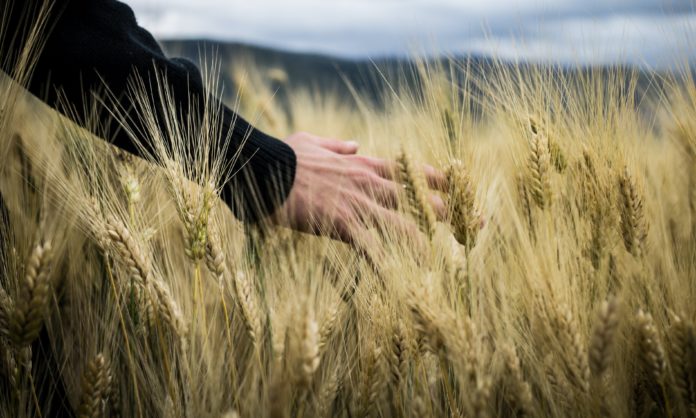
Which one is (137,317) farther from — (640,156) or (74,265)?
(640,156)

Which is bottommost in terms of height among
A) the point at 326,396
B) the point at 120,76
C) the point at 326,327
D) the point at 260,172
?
the point at 326,396

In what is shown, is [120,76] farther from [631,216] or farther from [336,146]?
[631,216]

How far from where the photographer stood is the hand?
3.71 feet

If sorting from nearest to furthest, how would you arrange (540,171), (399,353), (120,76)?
1. (399,353)
2. (540,171)
3. (120,76)

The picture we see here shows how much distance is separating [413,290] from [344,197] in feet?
1.50

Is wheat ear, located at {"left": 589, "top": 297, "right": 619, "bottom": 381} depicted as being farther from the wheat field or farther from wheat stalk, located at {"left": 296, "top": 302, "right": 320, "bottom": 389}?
wheat stalk, located at {"left": 296, "top": 302, "right": 320, "bottom": 389}

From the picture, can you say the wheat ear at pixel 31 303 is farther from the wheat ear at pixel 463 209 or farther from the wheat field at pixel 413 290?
the wheat ear at pixel 463 209

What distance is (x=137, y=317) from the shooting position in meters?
1.14

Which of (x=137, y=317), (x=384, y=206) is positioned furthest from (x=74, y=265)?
(x=384, y=206)

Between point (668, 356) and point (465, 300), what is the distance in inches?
13.2

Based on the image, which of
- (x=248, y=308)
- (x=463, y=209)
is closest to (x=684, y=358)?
(x=463, y=209)

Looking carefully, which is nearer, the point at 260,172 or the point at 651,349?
the point at 651,349

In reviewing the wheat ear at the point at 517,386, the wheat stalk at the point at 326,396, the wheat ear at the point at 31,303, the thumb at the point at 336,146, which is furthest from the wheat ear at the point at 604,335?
the thumb at the point at 336,146

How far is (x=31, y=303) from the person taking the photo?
31.5 inches
